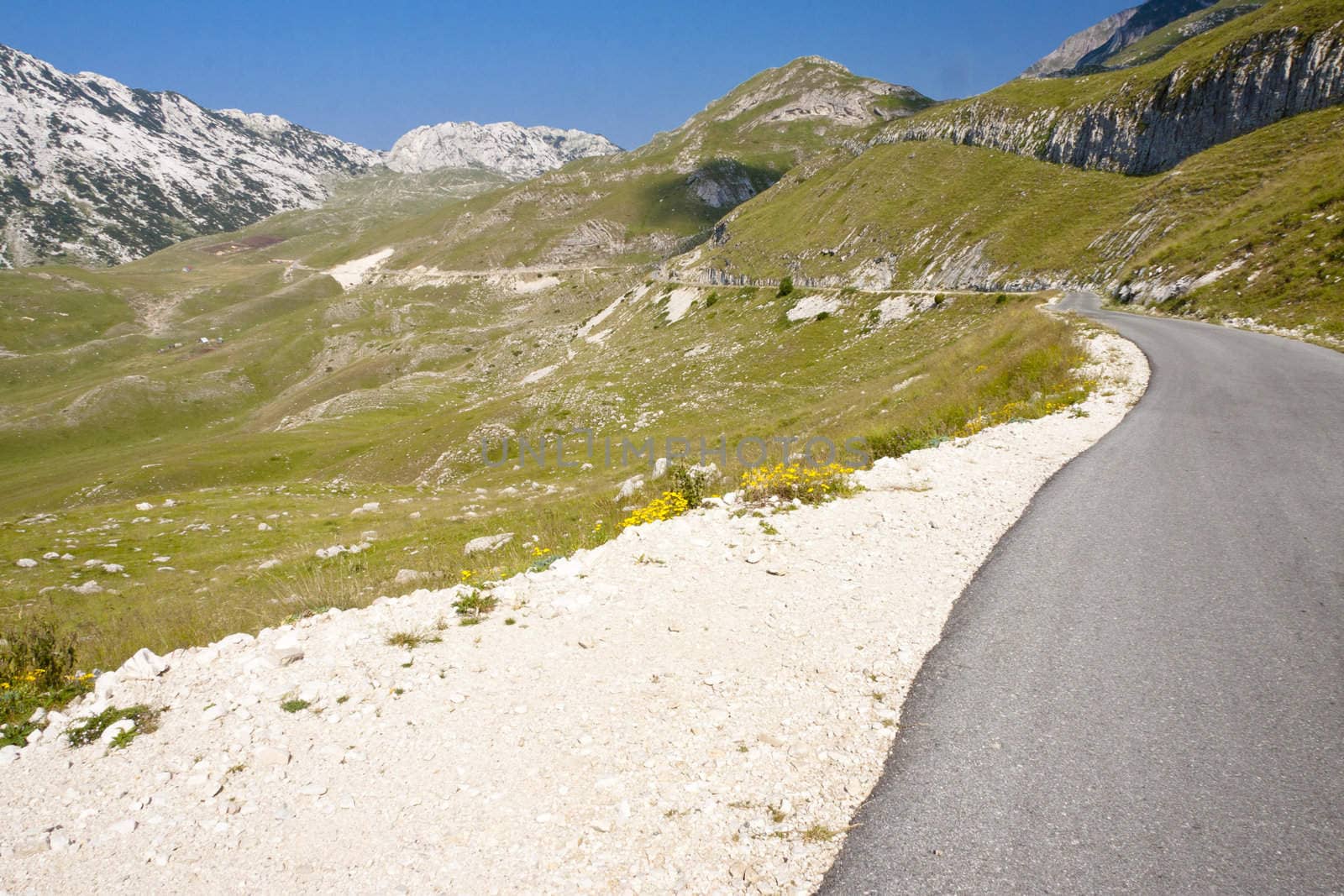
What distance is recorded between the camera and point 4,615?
20.1 meters

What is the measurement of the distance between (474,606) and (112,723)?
414cm

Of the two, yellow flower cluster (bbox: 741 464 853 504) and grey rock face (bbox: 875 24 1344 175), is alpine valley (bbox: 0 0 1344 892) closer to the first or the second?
yellow flower cluster (bbox: 741 464 853 504)

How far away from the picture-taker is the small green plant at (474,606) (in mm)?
8332

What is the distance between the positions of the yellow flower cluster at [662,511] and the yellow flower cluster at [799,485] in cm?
142

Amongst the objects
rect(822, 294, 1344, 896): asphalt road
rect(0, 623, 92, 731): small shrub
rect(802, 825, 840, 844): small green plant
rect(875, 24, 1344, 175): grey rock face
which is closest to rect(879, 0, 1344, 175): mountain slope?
rect(875, 24, 1344, 175): grey rock face

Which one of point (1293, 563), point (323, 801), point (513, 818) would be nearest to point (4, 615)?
point (323, 801)

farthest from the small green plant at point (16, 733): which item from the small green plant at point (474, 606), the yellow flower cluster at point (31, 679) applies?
the small green plant at point (474, 606)

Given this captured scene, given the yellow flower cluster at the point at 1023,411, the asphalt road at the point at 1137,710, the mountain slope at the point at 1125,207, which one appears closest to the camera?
the asphalt road at the point at 1137,710

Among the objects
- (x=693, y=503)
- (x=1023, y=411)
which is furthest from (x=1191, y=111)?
(x=693, y=503)

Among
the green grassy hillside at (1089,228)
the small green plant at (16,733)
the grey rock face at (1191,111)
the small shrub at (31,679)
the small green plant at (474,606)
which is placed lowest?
the small green plant at (474,606)

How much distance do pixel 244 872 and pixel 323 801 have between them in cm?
71

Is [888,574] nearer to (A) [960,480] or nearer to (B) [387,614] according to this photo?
(A) [960,480]

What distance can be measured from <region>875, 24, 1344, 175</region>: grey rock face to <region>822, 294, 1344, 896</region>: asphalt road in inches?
2834

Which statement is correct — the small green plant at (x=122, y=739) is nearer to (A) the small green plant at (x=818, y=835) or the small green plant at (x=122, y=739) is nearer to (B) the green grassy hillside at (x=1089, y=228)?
(A) the small green plant at (x=818, y=835)
